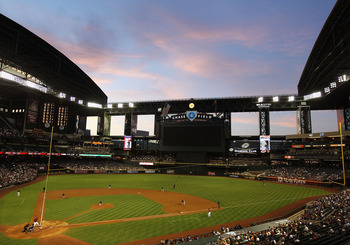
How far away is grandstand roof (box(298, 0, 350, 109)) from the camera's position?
124 feet

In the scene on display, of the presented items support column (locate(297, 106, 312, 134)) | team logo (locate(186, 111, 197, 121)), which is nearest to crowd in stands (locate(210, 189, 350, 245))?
team logo (locate(186, 111, 197, 121))

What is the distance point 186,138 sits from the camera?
7456 cm

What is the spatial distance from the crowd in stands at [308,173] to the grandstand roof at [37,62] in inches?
2592

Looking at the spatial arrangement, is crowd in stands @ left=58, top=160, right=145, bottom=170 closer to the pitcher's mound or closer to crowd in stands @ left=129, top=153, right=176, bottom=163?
crowd in stands @ left=129, top=153, right=176, bottom=163

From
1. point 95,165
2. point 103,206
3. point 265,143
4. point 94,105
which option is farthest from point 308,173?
point 94,105

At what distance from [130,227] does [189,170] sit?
185 feet

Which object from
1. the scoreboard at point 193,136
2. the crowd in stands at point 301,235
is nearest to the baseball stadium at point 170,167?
the crowd in stands at point 301,235

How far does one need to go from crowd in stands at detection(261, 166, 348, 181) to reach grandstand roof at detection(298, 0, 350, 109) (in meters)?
19.6

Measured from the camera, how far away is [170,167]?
7800cm

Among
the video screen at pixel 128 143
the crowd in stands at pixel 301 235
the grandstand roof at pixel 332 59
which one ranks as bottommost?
the crowd in stands at pixel 301 235

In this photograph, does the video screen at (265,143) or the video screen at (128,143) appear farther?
the video screen at (128,143)

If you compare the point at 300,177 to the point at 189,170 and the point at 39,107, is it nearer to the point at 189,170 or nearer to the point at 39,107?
the point at 189,170

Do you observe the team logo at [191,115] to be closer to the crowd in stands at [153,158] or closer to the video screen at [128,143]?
the crowd in stands at [153,158]

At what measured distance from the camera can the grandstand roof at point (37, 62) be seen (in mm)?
45278
